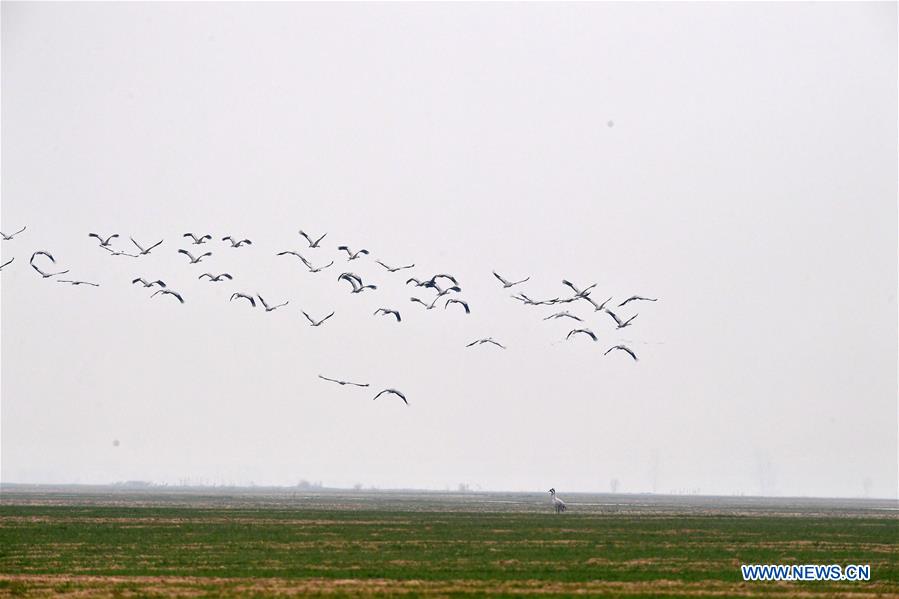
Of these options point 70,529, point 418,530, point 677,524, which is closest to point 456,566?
point 418,530

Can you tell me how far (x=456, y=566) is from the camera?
46125mm

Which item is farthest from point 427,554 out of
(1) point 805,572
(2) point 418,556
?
(1) point 805,572

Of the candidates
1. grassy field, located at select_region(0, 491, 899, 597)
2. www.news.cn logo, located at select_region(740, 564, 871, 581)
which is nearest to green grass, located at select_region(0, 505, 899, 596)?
grassy field, located at select_region(0, 491, 899, 597)

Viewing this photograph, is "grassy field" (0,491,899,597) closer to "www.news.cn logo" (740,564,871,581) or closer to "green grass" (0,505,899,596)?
"green grass" (0,505,899,596)

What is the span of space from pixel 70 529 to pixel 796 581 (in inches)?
1804

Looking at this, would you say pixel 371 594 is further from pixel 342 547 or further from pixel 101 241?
pixel 101 241

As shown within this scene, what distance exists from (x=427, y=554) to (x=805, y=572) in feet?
55.1

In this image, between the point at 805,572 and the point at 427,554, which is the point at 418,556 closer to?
the point at 427,554

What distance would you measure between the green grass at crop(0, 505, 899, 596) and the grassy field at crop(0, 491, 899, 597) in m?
0.09

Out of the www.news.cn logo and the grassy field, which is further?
the www.news.cn logo

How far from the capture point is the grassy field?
39.7 meters

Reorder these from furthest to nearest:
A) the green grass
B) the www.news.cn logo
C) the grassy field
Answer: the www.news.cn logo, the green grass, the grassy field

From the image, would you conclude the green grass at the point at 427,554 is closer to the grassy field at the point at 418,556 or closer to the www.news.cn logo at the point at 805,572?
the grassy field at the point at 418,556

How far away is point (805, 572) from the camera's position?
45.6 metres
